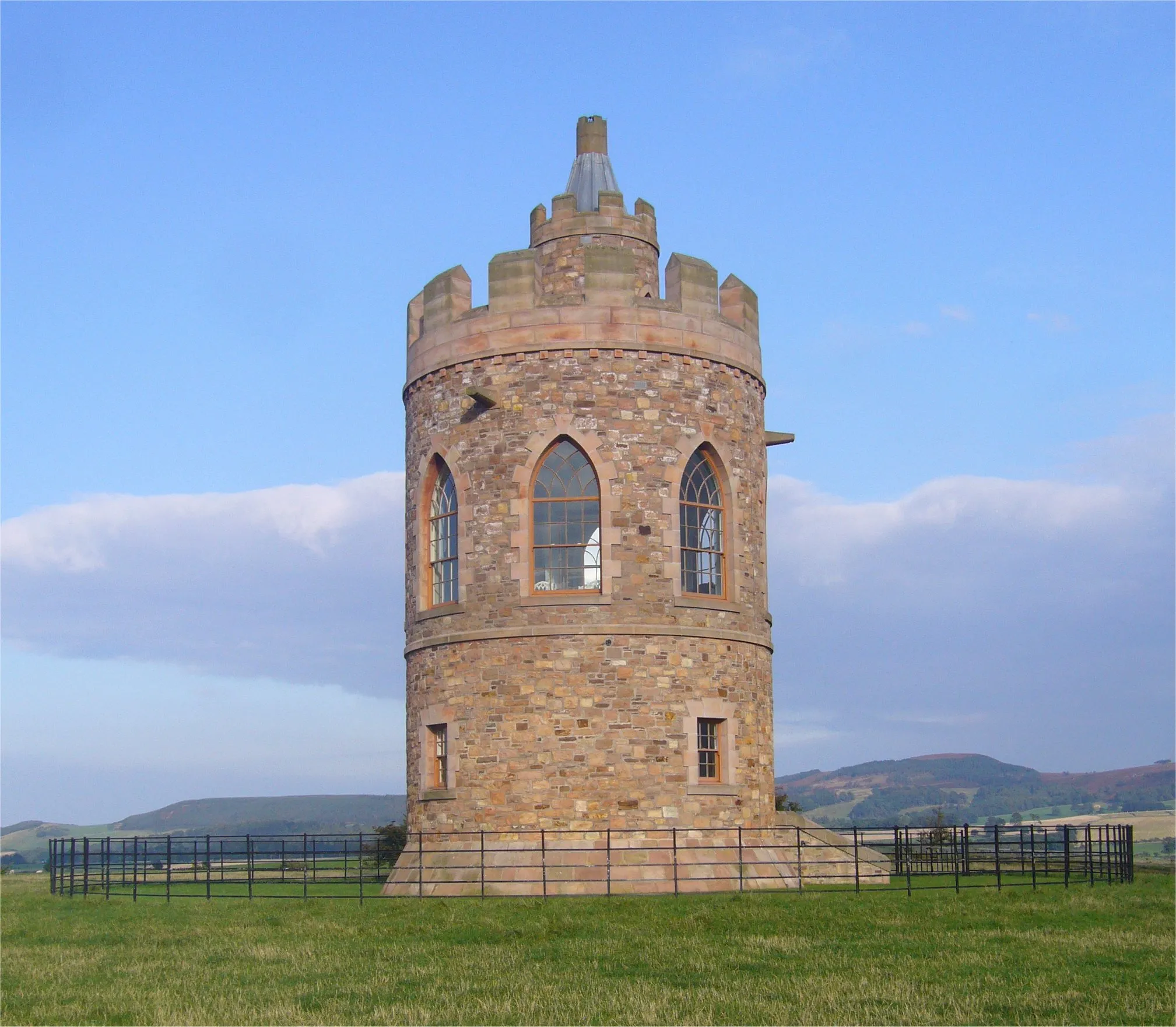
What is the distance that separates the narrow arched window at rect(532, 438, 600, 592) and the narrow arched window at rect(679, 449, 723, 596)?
1430 millimetres

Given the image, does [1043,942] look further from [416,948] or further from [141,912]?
[141,912]

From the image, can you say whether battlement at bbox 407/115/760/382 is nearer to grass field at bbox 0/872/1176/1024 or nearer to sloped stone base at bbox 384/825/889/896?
sloped stone base at bbox 384/825/889/896

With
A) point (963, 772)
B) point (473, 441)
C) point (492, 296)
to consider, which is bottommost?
point (963, 772)

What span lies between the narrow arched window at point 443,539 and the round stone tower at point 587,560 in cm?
4

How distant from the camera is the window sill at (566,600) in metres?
23.1

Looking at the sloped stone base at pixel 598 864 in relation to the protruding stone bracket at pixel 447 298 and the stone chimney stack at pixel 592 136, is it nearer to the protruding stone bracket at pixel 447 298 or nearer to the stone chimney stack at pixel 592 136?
the protruding stone bracket at pixel 447 298

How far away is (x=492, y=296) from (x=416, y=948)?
11.3 meters

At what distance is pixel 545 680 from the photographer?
2291 cm

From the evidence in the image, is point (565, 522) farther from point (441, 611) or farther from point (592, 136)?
point (592, 136)

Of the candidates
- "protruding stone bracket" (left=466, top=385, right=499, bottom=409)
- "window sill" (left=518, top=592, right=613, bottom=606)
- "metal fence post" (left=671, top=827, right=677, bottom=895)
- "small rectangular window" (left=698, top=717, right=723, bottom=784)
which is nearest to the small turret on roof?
"protruding stone bracket" (left=466, top=385, right=499, bottom=409)

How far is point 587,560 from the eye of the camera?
2361cm

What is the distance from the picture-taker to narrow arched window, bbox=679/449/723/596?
24.1 m

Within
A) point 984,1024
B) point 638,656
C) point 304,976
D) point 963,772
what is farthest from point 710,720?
point 963,772

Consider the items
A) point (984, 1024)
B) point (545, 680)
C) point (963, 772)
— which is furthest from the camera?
point (963, 772)
